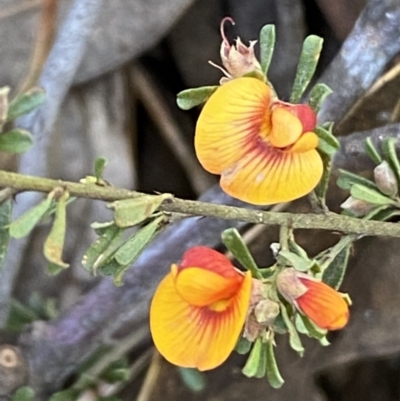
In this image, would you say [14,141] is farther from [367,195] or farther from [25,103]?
[367,195]

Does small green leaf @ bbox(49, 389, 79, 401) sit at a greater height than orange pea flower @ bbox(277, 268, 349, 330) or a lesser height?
lesser

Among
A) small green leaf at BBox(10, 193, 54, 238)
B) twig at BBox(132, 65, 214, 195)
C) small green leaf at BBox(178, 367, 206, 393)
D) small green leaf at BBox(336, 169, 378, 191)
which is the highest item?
small green leaf at BBox(10, 193, 54, 238)

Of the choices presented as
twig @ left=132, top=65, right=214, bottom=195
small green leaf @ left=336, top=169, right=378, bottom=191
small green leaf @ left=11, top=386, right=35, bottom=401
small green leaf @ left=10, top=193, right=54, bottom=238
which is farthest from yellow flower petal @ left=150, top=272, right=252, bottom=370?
twig @ left=132, top=65, right=214, bottom=195

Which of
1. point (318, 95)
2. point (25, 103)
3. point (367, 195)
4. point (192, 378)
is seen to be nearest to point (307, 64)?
point (318, 95)

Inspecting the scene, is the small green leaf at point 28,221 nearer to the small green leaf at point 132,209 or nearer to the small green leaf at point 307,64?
the small green leaf at point 132,209

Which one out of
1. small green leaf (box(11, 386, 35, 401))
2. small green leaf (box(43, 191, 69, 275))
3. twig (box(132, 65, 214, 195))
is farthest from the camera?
twig (box(132, 65, 214, 195))

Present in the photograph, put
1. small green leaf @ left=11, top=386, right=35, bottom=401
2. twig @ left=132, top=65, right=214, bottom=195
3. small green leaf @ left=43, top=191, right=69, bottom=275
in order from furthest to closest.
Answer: twig @ left=132, top=65, right=214, bottom=195, small green leaf @ left=11, top=386, right=35, bottom=401, small green leaf @ left=43, top=191, right=69, bottom=275

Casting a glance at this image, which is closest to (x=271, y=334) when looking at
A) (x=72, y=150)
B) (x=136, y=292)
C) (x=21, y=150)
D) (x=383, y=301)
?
(x=21, y=150)

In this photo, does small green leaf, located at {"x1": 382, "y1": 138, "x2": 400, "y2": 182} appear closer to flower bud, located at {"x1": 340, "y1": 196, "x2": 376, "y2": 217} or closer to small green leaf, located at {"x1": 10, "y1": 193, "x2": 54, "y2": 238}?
flower bud, located at {"x1": 340, "y1": 196, "x2": 376, "y2": 217}
